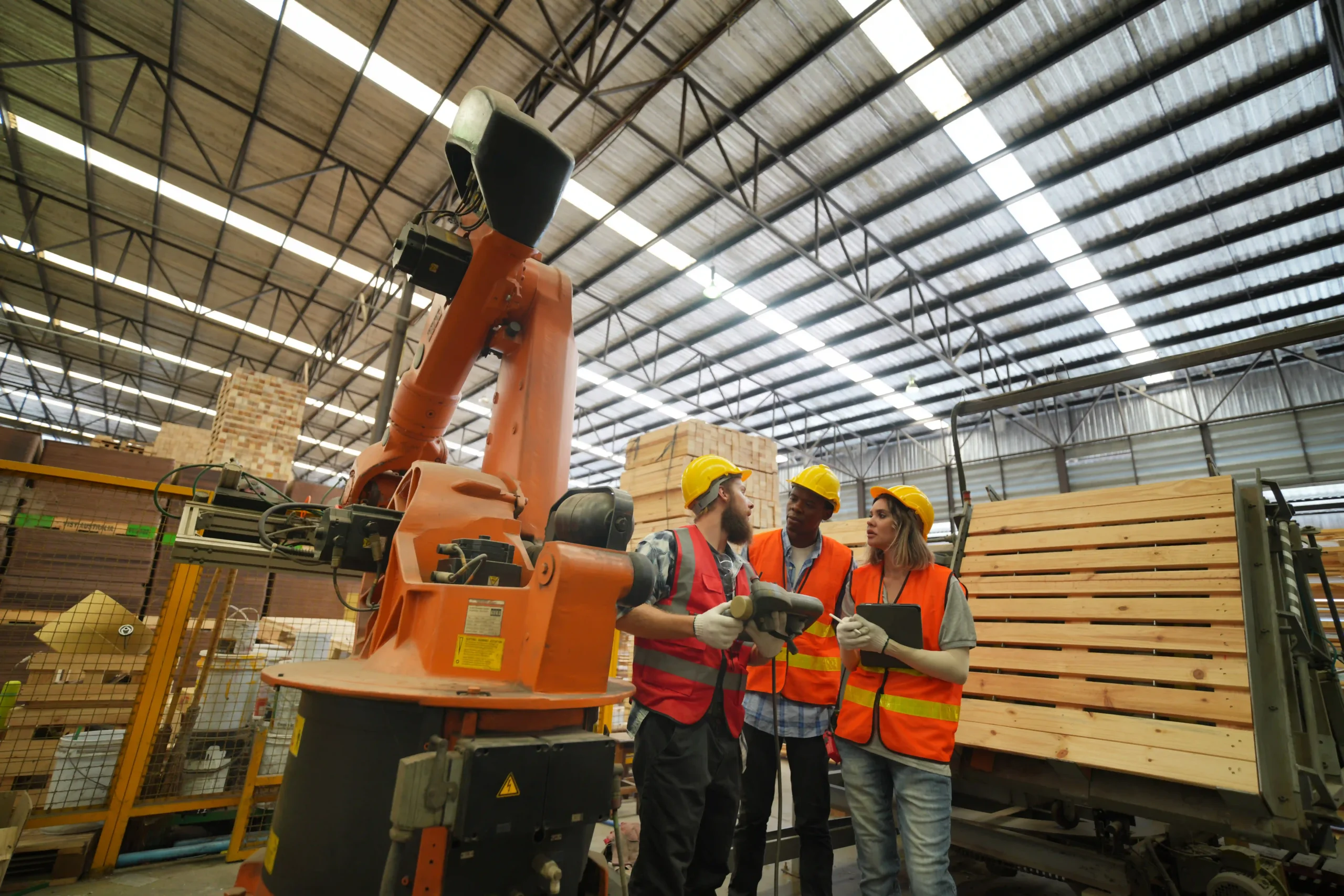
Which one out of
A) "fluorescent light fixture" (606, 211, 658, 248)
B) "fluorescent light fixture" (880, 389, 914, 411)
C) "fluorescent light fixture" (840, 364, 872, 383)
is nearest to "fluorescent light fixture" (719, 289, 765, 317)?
"fluorescent light fixture" (606, 211, 658, 248)

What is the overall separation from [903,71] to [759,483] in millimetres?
5853

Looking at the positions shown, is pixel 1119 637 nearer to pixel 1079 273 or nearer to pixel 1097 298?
pixel 1079 273

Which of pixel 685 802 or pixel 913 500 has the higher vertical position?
pixel 913 500

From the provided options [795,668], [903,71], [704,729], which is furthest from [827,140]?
[704,729]

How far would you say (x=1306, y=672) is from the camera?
3164 mm

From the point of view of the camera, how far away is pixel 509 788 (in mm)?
1450

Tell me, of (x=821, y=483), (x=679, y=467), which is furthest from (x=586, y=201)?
(x=821, y=483)

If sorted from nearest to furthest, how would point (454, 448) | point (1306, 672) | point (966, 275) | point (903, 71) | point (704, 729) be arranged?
point (704, 729)
point (1306, 672)
point (903, 71)
point (966, 275)
point (454, 448)

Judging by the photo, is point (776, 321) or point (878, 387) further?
point (878, 387)

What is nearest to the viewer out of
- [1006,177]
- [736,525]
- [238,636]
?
[736,525]

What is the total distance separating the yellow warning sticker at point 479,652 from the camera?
1.74 m

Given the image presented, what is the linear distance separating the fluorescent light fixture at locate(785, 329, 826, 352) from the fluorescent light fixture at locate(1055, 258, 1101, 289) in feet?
16.1

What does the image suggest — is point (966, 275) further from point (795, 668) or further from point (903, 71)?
point (795, 668)

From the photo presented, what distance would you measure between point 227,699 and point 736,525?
4663 mm
